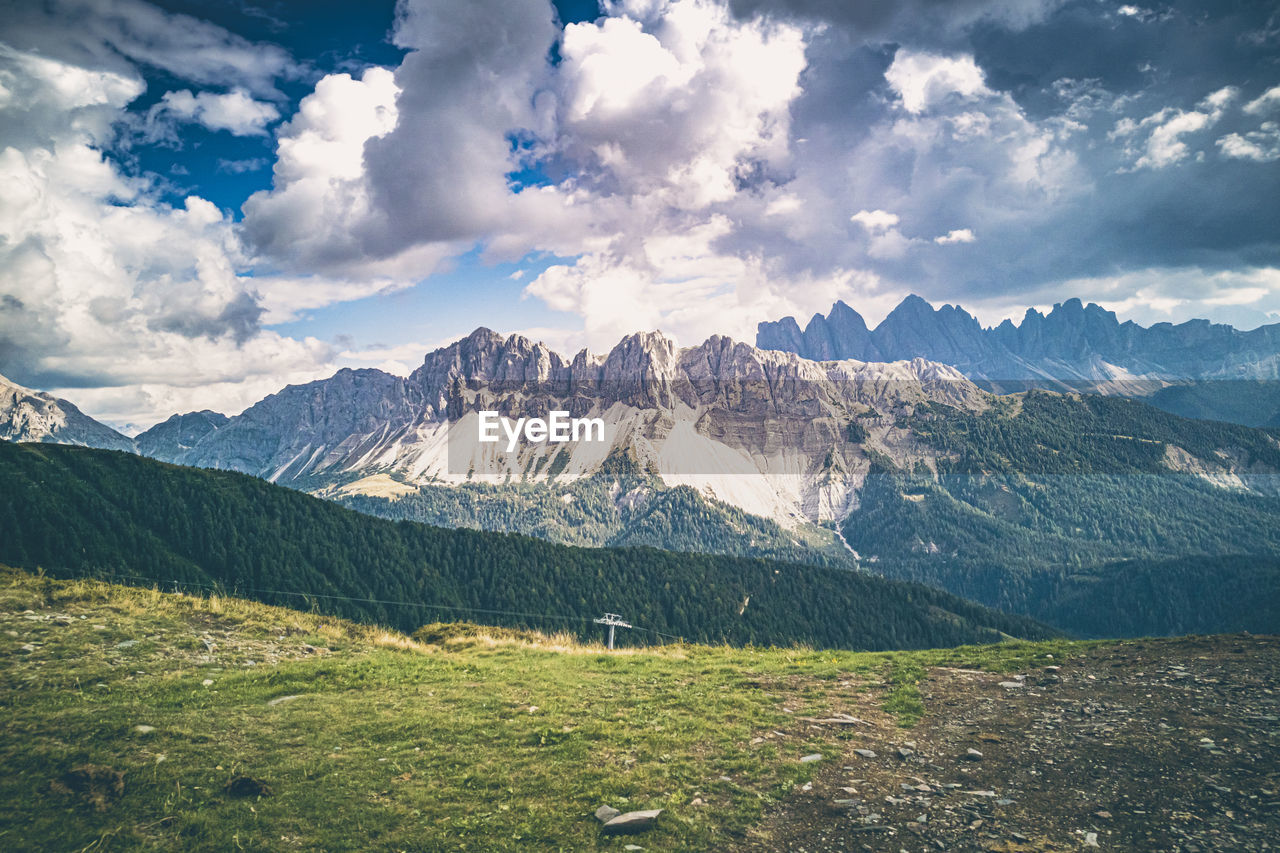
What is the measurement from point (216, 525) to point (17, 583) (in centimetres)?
10236

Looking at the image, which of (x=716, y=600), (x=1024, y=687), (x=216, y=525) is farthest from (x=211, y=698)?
(x=716, y=600)

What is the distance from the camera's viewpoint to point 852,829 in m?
10.2

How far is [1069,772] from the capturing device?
11.9m

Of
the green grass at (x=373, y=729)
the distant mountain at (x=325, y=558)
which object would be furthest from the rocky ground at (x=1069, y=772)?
the distant mountain at (x=325, y=558)

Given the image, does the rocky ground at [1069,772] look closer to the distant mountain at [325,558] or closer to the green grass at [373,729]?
the green grass at [373,729]

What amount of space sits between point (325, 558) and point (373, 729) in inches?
4785

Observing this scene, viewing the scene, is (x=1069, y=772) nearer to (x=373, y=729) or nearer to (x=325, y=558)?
(x=373, y=729)

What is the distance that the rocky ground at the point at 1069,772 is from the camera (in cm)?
972

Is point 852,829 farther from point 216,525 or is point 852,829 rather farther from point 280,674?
point 216,525

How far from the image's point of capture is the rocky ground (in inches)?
383

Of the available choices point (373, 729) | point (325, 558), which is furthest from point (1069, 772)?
point (325, 558)

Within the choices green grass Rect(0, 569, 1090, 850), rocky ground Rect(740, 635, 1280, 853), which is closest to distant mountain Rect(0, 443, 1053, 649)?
green grass Rect(0, 569, 1090, 850)

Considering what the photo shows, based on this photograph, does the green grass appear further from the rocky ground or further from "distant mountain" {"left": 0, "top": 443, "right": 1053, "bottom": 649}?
"distant mountain" {"left": 0, "top": 443, "right": 1053, "bottom": 649}

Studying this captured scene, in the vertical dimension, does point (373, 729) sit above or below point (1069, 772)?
below
